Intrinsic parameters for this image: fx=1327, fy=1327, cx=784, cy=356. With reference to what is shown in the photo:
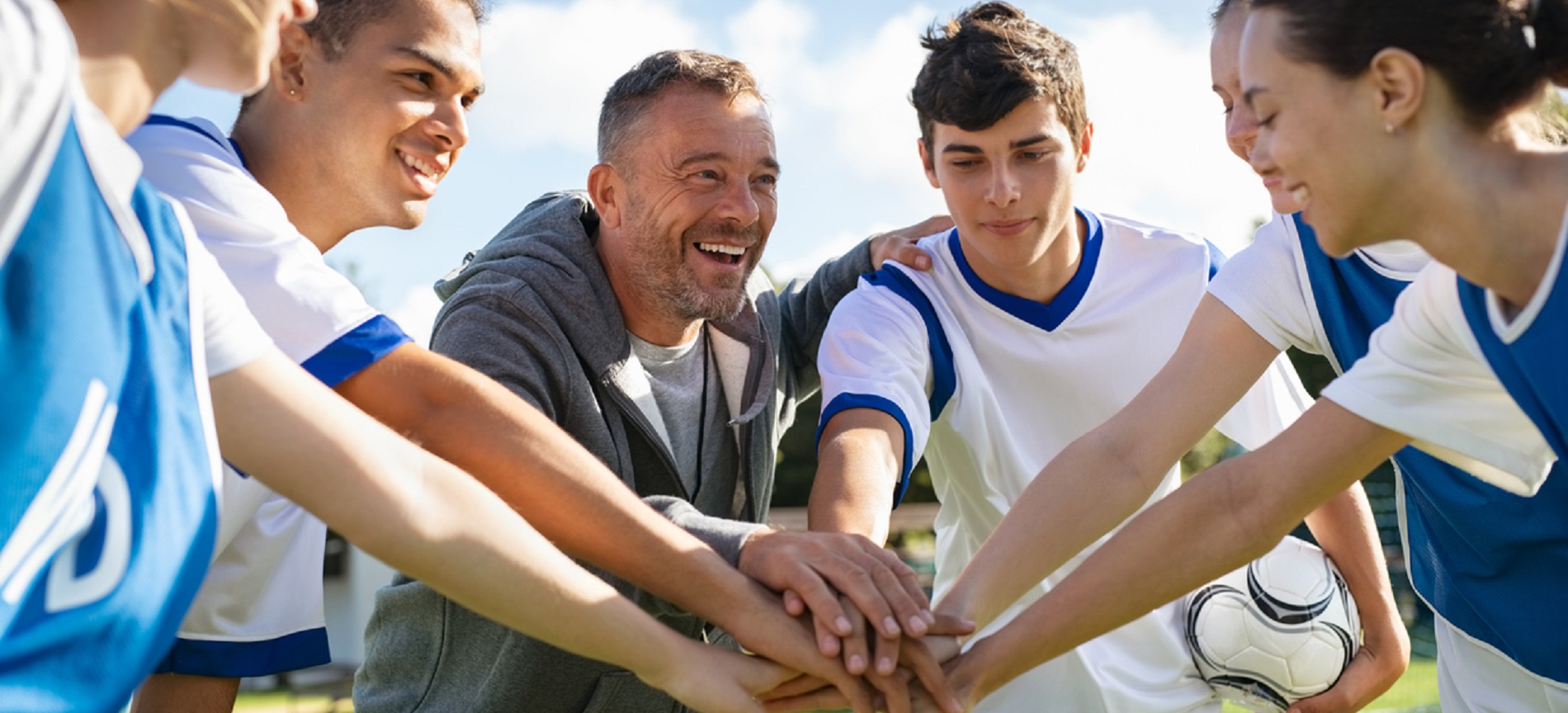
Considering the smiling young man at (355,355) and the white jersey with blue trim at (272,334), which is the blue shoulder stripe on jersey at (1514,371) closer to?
the smiling young man at (355,355)

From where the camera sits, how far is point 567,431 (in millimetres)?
3900

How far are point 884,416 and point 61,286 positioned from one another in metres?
2.50

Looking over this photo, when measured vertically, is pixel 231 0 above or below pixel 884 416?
above

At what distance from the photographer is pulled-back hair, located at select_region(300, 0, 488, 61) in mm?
3764

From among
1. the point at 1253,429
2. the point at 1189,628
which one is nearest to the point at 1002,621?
the point at 1189,628

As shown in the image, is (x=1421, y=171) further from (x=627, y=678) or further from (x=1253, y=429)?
(x=627, y=678)

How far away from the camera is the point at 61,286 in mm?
1693

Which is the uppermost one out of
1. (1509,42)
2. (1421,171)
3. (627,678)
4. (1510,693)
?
(1509,42)

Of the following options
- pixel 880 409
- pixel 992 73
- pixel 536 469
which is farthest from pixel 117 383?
pixel 992 73

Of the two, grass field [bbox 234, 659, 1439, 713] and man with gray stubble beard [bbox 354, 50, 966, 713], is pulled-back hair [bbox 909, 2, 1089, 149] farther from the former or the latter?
grass field [bbox 234, 659, 1439, 713]

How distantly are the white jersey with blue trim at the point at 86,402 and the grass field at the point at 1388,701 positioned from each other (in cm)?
776

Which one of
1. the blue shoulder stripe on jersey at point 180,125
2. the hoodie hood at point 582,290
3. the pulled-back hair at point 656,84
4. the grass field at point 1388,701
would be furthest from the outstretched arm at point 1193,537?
the grass field at point 1388,701

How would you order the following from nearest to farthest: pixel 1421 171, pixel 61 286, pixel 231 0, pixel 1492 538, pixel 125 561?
pixel 61 286 → pixel 125 561 → pixel 231 0 → pixel 1421 171 → pixel 1492 538

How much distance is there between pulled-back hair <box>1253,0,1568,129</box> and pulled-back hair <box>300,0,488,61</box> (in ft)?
8.43
